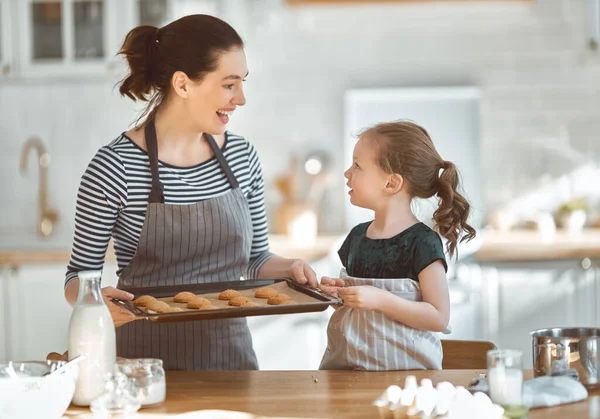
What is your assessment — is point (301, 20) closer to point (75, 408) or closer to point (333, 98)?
point (333, 98)

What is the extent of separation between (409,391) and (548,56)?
3.36 metres

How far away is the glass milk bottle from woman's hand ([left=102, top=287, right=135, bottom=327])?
0.55ft

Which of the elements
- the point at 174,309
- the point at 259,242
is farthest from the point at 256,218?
the point at 174,309

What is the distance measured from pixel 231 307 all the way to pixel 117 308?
243 millimetres

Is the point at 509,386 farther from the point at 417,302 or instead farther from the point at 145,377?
the point at 145,377

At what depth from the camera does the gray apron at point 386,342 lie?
1.95 m

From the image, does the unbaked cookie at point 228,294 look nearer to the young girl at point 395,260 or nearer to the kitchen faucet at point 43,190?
the young girl at point 395,260

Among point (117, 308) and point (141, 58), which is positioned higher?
point (141, 58)

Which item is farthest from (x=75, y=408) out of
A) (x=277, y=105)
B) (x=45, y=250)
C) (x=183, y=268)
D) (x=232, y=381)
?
(x=277, y=105)

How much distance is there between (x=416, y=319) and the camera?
1915 millimetres

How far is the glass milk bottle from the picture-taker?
1.60 m

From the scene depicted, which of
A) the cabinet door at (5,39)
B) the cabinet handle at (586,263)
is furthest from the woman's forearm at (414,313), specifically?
the cabinet door at (5,39)

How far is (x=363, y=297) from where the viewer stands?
Result: 186 cm

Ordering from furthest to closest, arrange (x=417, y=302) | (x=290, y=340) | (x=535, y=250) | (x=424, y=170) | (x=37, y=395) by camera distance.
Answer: (x=290, y=340), (x=535, y=250), (x=424, y=170), (x=417, y=302), (x=37, y=395)
